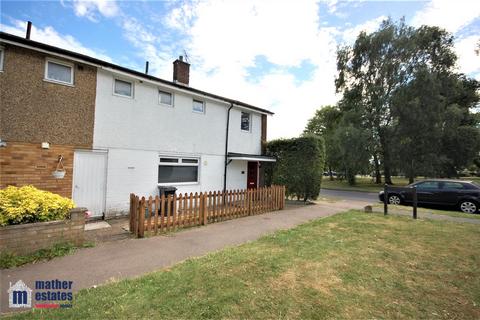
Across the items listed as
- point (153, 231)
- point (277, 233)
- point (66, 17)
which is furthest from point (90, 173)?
point (277, 233)

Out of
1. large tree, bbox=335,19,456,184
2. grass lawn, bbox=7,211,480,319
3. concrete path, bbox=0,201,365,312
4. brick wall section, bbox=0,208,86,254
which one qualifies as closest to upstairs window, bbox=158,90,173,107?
concrete path, bbox=0,201,365,312

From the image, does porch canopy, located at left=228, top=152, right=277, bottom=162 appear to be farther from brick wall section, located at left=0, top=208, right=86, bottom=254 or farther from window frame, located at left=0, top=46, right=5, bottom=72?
window frame, located at left=0, top=46, right=5, bottom=72

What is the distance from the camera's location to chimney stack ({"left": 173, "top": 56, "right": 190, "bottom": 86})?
12.2 meters

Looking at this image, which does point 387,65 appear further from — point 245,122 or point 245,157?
point 245,157

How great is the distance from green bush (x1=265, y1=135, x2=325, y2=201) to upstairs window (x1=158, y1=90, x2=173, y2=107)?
6811mm

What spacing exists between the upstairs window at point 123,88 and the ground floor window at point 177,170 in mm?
2842

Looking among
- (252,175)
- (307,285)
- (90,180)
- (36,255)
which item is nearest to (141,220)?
(36,255)

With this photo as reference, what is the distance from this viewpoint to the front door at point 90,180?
25.6 feet

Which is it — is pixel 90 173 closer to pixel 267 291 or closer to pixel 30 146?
pixel 30 146

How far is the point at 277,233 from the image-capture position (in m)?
6.76

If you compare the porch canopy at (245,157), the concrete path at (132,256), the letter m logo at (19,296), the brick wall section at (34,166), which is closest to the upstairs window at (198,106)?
the porch canopy at (245,157)

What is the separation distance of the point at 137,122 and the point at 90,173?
8.26 ft

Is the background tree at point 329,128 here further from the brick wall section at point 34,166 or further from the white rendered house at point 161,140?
the brick wall section at point 34,166

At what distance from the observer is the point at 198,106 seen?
1145 centimetres
